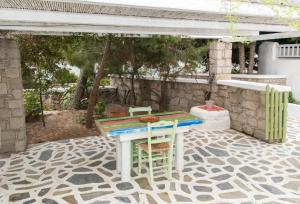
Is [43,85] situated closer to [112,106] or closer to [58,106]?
[58,106]

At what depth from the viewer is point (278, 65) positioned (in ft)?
44.5

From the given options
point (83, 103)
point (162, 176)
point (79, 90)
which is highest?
point (79, 90)

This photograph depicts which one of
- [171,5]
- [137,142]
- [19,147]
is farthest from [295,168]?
[19,147]

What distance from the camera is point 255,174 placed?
5.72 m

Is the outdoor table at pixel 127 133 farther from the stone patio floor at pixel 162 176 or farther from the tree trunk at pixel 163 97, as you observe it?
the tree trunk at pixel 163 97

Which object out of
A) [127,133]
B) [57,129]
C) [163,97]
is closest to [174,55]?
[163,97]

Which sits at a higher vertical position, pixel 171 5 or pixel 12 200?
pixel 171 5

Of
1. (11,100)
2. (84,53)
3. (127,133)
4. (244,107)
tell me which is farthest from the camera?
(84,53)

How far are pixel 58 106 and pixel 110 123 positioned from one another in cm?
767

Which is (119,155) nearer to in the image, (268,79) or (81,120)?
(81,120)

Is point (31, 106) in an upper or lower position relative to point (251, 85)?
lower

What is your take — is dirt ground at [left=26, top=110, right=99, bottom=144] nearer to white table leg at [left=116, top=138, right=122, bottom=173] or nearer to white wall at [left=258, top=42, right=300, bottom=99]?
white table leg at [left=116, top=138, right=122, bottom=173]

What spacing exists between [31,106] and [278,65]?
11219 mm

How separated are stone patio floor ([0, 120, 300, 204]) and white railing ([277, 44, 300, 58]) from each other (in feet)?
22.3
